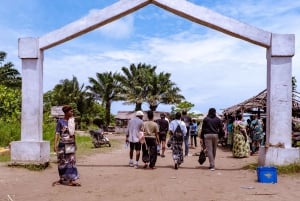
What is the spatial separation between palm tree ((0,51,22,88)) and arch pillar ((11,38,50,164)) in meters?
26.9

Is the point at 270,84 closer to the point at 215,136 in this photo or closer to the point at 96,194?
the point at 215,136

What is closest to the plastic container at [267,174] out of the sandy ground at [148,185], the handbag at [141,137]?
the sandy ground at [148,185]

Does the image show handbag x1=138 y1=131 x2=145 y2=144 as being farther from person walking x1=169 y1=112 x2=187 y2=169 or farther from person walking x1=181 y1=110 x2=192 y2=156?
person walking x1=181 y1=110 x2=192 y2=156

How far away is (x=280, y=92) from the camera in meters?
12.3

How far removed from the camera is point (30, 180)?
10.8m

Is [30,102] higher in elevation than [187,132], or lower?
higher

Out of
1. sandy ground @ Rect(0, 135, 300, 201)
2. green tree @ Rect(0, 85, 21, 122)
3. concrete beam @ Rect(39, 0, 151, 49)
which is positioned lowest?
sandy ground @ Rect(0, 135, 300, 201)

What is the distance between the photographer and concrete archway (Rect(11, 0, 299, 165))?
12.3 meters

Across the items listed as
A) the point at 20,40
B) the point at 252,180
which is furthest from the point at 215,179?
the point at 20,40

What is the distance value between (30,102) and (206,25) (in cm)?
530

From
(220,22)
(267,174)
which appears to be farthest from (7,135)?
(267,174)

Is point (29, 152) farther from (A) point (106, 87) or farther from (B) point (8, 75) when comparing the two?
(A) point (106, 87)

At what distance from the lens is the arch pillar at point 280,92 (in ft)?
40.2

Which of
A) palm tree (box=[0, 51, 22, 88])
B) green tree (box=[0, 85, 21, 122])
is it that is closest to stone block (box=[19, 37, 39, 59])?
green tree (box=[0, 85, 21, 122])
